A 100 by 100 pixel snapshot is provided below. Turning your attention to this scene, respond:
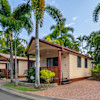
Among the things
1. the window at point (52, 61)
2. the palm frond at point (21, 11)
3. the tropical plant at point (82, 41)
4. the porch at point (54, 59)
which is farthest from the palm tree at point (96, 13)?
the tropical plant at point (82, 41)

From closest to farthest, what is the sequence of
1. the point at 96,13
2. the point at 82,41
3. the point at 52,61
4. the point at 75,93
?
the point at 75,93
the point at 96,13
the point at 52,61
the point at 82,41

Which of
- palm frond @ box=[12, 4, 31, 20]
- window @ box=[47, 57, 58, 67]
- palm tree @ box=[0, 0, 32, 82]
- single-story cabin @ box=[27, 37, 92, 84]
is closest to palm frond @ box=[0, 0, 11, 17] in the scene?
palm tree @ box=[0, 0, 32, 82]

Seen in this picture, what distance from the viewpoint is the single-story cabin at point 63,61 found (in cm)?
1068

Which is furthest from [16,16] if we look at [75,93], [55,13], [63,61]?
[75,93]

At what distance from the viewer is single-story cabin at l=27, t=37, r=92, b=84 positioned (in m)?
10.7

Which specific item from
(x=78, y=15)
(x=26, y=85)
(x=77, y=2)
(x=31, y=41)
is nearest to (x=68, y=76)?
(x=26, y=85)

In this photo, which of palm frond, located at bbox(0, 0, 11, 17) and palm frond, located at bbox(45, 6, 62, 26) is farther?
palm frond, located at bbox(0, 0, 11, 17)

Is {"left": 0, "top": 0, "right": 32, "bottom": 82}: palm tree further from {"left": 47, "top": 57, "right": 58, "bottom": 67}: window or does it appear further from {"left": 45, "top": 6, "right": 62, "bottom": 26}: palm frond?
{"left": 47, "top": 57, "right": 58, "bottom": 67}: window

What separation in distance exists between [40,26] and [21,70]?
10.9 meters

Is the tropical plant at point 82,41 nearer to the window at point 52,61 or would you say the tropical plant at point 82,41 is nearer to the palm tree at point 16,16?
the window at point 52,61

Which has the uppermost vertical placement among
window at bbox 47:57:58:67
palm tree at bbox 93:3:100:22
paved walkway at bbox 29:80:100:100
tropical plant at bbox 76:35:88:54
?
palm tree at bbox 93:3:100:22

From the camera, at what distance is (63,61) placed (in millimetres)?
12406

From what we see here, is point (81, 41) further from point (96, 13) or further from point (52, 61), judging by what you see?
point (52, 61)

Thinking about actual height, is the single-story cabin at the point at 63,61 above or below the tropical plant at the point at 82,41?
below
